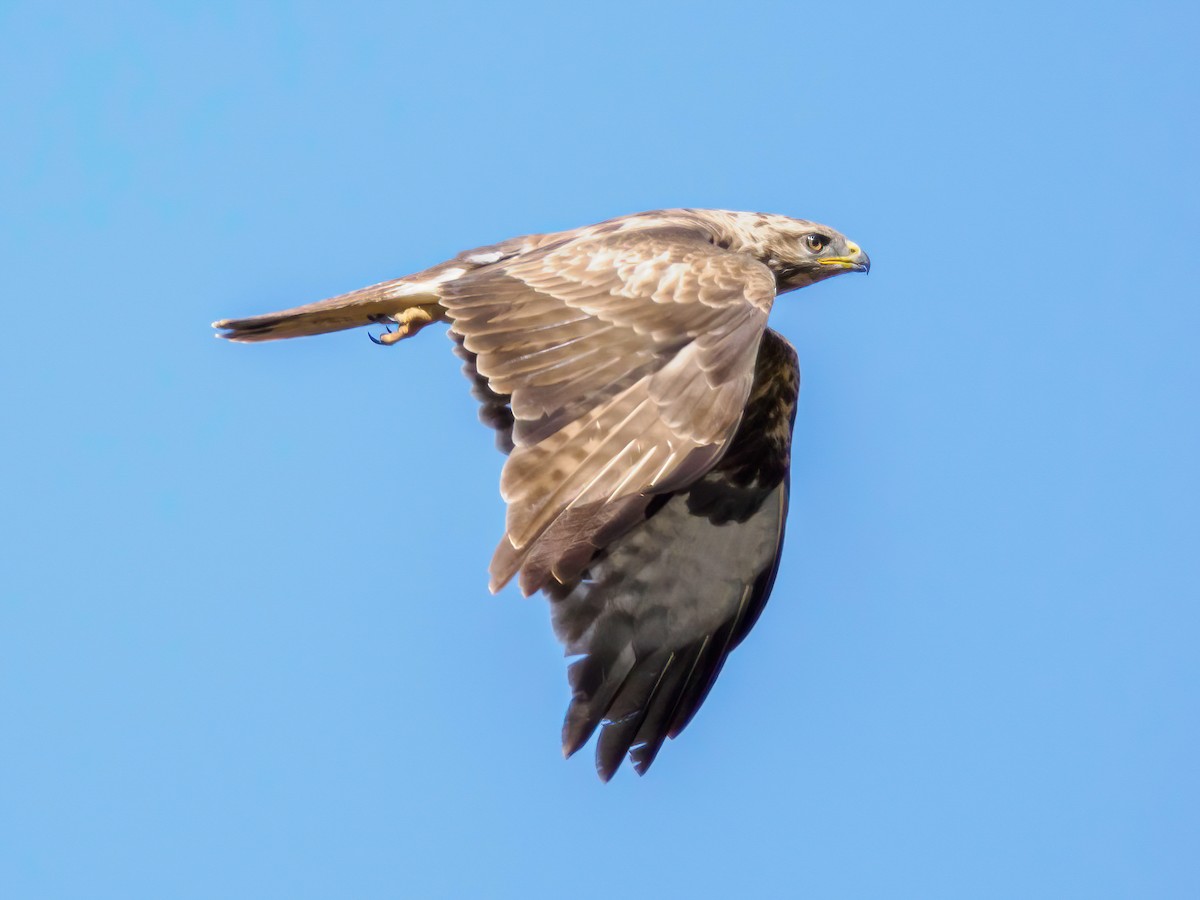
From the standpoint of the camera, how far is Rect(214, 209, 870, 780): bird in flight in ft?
23.9

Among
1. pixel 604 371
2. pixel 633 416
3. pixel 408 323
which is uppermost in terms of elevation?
pixel 408 323

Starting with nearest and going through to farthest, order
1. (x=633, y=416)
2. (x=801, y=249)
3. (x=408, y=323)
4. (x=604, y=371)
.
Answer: (x=633, y=416), (x=604, y=371), (x=408, y=323), (x=801, y=249)

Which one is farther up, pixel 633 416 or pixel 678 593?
pixel 678 593

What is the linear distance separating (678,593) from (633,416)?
2844 mm

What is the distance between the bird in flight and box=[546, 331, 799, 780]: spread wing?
1 centimetres

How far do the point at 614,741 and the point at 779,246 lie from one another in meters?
3.03

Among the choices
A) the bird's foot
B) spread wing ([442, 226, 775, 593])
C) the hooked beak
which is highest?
the hooked beak

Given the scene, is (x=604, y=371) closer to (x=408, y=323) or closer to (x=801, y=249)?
(x=408, y=323)

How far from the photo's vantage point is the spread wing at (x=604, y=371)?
718cm

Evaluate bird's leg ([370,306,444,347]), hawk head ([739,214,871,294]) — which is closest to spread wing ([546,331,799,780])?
hawk head ([739,214,871,294])

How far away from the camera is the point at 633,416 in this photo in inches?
295

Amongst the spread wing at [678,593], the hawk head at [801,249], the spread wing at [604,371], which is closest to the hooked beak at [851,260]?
the hawk head at [801,249]

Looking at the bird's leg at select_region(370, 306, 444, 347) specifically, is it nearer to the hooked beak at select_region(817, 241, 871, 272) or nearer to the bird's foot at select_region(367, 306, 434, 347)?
the bird's foot at select_region(367, 306, 434, 347)

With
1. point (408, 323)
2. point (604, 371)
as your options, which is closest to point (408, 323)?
point (408, 323)
